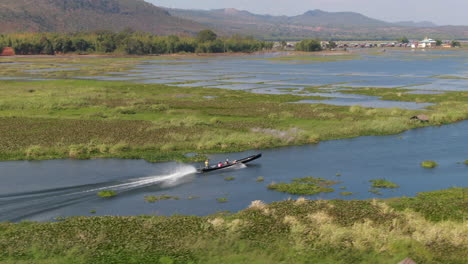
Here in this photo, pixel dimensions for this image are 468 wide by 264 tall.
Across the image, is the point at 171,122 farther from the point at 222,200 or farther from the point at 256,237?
the point at 256,237

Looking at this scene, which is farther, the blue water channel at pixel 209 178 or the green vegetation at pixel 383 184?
the green vegetation at pixel 383 184

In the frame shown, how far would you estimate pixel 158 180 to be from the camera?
4784 centimetres

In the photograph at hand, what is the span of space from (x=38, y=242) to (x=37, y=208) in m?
8.72

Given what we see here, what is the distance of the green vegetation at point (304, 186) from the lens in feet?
146

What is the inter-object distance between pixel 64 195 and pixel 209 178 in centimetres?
1325

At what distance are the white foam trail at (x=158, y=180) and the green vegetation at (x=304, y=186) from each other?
9.01m

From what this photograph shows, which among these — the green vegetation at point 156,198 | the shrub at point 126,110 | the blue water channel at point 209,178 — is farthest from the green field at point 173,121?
the green vegetation at point 156,198

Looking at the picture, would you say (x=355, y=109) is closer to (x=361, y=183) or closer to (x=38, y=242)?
(x=361, y=183)

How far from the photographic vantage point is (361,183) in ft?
155

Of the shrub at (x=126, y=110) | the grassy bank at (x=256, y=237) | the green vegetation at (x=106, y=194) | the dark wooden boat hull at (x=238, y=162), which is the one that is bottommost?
the green vegetation at (x=106, y=194)

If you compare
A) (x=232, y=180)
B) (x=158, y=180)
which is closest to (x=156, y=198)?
(x=158, y=180)

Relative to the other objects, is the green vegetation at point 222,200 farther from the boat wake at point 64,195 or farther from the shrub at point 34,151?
the shrub at point 34,151

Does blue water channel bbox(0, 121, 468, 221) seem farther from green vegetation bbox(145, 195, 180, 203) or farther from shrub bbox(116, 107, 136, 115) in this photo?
shrub bbox(116, 107, 136, 115)

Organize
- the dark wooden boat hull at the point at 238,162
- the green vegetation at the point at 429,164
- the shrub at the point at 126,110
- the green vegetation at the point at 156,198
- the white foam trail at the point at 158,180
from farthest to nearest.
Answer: the shrub at the point at 126,110
the green vegetation at the point at 429,164
the dark wooden boat hull at the point at 238,162
the white foam trail at the point at 158,180
the green vegetation at the point at 156,198
